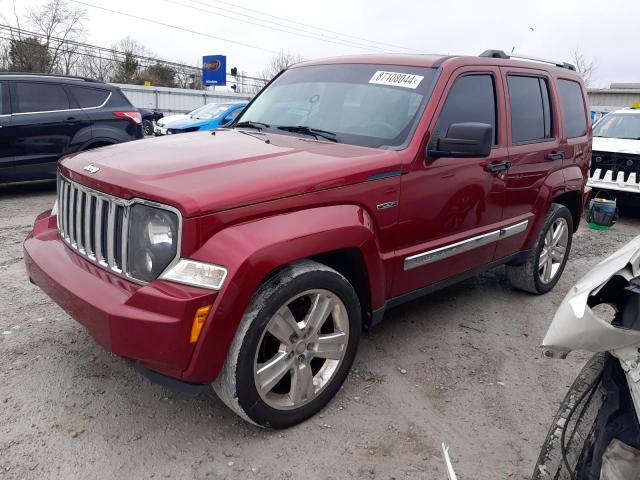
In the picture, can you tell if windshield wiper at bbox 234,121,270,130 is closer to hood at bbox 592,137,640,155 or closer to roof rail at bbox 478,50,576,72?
roof rail at bbox 478,50,576,72

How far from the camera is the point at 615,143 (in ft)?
27.9

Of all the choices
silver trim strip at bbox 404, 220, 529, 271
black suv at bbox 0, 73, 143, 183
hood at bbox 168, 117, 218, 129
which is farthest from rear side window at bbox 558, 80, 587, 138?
hood at bbox 168, 117, 218, 129

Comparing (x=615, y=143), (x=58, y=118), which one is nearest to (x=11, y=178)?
(x=58, y=118)

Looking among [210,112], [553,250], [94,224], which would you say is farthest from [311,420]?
[210,112]

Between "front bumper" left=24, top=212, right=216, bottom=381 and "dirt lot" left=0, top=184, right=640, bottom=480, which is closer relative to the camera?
"front bumper" left=24, top=212, right=216, bottom=381

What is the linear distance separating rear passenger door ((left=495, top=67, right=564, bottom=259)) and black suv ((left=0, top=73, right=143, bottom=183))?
628 cm

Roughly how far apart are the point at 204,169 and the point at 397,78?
→ 1.54 meters

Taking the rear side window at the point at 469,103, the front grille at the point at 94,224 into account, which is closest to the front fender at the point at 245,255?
the front grille at the point at 94,224

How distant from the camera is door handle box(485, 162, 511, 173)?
3567 millimetres

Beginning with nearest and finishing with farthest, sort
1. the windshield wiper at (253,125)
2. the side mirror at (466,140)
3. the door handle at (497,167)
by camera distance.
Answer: the side mirror at (466,140) → the door handle at (497,167) → the windshield wiper at (253,125)

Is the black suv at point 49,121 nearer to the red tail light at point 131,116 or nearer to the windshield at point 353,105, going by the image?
the red tail light at point 131,116

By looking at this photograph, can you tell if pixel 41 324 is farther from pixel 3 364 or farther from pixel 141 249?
pixel 141 249

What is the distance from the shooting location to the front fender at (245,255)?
221 cm

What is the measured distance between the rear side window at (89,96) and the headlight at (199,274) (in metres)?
6.76
